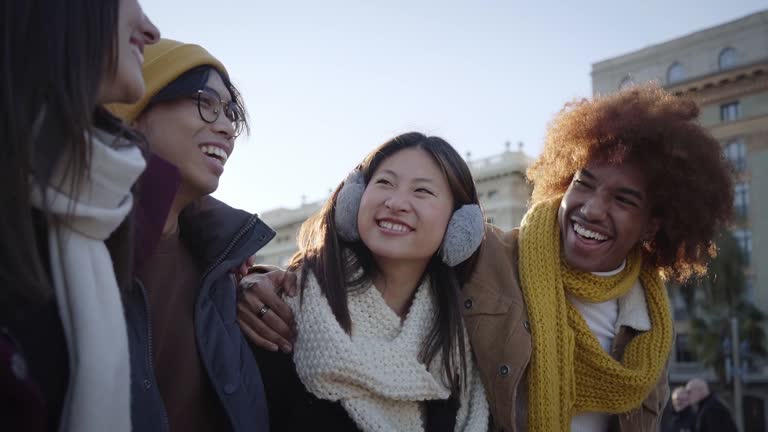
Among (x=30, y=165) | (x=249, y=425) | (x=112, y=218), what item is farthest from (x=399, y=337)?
(x=30, y=165)

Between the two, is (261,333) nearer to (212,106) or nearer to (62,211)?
(212,106)

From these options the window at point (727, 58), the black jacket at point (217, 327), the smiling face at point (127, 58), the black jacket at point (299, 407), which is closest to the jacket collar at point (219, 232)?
the black jacket at point (217, 327)

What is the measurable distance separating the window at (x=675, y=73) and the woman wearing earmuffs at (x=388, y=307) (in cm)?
3445

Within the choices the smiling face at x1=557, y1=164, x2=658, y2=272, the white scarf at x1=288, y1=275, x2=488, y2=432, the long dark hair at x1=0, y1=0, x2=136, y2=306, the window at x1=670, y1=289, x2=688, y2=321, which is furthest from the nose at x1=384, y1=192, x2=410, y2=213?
the window at x1=670, y1=289, x2=688, y2=321

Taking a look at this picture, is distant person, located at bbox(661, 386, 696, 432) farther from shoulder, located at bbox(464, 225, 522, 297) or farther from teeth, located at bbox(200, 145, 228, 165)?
teeth, located at bbox(200, 145, 228, 165)

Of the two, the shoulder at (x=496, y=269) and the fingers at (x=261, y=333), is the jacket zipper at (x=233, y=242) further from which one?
the shoulder at (x=496, y=269)

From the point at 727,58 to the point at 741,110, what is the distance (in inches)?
123

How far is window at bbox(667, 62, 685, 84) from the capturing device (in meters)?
→ 33.2

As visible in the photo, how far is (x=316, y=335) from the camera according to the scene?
2387 mm

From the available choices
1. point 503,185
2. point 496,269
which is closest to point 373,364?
point 496,269

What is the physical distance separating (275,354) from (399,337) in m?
0.49

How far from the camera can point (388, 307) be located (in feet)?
8.47

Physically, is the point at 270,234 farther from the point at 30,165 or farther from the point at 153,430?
the point at 30,165

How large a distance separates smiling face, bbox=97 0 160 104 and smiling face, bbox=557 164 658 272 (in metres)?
2.18
